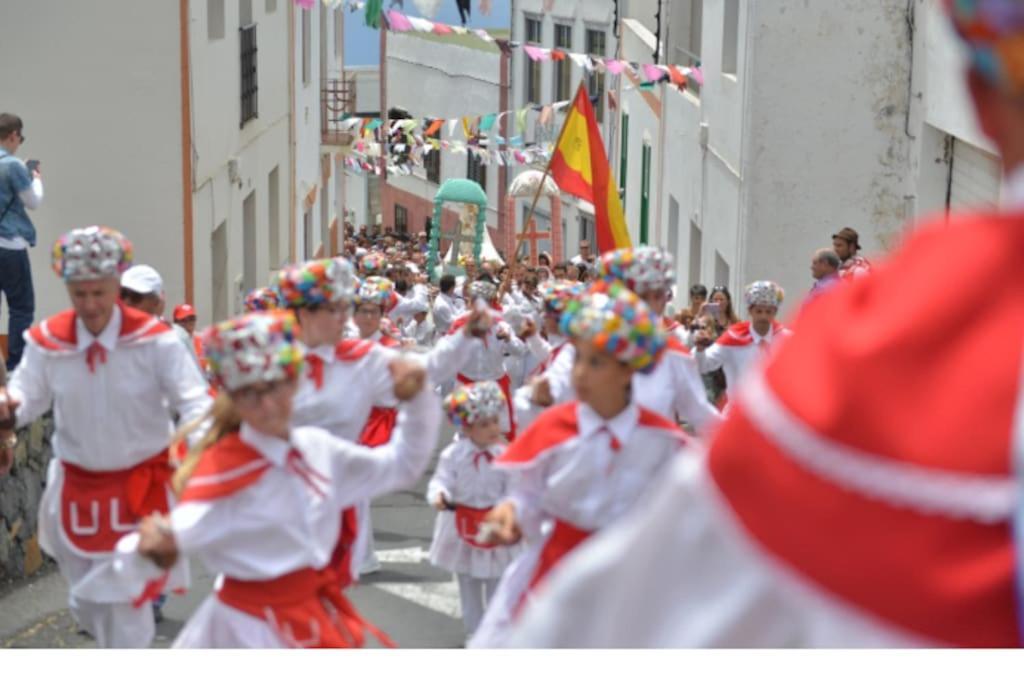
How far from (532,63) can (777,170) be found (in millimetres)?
24665

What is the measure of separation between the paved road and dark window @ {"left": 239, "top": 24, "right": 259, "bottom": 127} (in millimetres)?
9720

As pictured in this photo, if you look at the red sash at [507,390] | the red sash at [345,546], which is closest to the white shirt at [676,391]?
the red sash at [345,546]

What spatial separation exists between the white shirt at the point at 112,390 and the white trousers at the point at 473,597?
8.88ft

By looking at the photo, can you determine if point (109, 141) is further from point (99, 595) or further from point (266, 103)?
point (99, 595)

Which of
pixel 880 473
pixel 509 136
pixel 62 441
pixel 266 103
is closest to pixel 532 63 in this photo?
pixel 509 136

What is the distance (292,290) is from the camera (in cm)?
661

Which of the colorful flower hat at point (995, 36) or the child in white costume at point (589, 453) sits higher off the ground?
the colorful flower hat at point (995, 36)

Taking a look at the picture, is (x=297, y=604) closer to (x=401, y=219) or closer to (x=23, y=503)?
(x=23, y=503)

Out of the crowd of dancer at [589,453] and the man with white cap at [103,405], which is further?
the man with white cap at [103,405]

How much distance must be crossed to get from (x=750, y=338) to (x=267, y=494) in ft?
20.8

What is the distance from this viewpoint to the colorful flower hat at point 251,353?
15.9ft

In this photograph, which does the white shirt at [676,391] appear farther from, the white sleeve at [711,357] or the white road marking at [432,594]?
the white sleeve at [711,357]

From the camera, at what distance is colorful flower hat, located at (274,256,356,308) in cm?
654

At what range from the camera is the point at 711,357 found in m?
10.9
